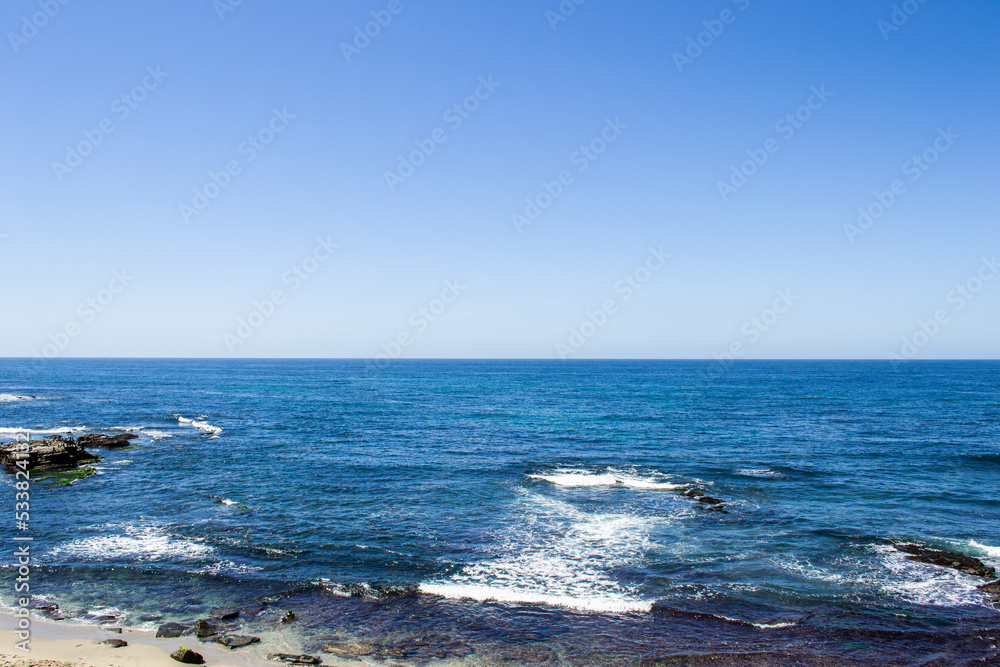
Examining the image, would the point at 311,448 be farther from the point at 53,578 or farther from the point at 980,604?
the point at 980,604

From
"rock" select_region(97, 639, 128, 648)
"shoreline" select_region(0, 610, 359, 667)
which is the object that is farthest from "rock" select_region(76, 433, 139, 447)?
"rock" select_region(97, 639, 128, 648)

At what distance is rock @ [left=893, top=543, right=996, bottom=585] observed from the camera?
27.3 meters

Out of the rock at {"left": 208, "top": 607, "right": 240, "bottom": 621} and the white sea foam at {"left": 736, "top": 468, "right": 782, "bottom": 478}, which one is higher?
the white sea foam at {"left": 736, "top": 468, "right": 782, "bottom": 478}

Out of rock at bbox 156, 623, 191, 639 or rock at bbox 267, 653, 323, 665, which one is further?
rock at bbox 156, 623, 191, 639

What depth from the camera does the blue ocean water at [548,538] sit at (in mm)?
22203

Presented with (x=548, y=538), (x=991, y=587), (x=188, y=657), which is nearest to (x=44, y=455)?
(x=188, y=657)

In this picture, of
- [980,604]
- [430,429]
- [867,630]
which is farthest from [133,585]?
[430,429]

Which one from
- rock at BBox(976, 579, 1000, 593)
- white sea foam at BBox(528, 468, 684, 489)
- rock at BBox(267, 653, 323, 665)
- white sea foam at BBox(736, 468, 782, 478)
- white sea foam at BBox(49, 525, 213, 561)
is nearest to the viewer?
rock at BBox(267, 653, 323, 665)

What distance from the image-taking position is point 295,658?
64.4 feet

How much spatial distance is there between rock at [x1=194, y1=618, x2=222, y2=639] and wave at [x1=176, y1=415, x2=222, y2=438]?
48291 mm

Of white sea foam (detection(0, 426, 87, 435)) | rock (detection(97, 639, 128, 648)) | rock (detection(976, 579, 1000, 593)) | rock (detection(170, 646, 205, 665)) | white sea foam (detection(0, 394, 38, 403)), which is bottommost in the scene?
white sea foam (detection(0, 394, 38, 403))

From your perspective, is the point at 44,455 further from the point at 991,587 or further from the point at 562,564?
the point at 991,587

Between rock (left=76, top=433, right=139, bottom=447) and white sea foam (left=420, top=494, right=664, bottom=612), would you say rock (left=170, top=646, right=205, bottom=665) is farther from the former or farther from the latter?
rock (left=76, top=433, right=139, bottom=447)

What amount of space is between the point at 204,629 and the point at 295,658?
4363 mm
